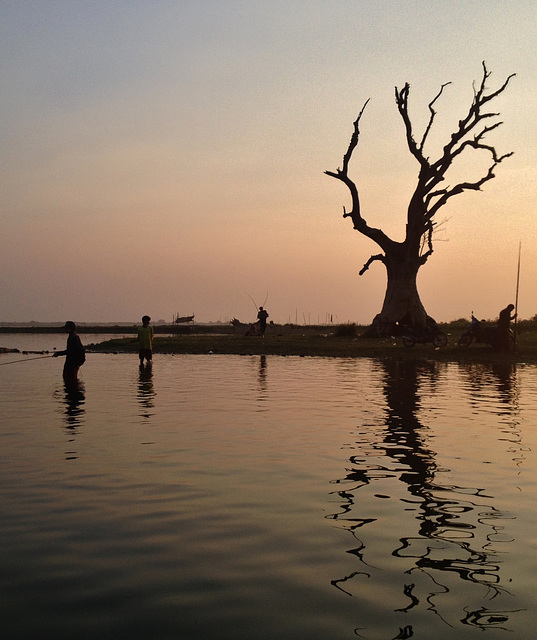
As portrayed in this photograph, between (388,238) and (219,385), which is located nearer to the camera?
(219,385)

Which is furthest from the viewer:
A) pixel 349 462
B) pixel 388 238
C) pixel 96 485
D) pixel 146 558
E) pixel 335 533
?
pixel 388 238

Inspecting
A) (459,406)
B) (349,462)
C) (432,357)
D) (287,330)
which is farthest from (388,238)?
(349,462)

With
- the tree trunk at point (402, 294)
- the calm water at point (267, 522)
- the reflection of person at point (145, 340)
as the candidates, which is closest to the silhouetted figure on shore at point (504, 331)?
the tree trunk at point (402, 294)

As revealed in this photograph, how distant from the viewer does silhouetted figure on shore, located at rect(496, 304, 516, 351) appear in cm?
3281

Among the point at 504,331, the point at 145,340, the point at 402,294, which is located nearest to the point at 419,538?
the point at 145,340

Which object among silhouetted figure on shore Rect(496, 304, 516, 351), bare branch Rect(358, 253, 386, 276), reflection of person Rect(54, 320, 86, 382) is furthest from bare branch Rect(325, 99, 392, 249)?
reflection of person Rect(54, 320, 86, 382)

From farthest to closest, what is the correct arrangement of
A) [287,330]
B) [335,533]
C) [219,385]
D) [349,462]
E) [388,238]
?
[287,330]
[388,238]
[219,385]
[349,462]
[335,533]

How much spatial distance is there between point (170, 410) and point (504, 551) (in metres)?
10.2

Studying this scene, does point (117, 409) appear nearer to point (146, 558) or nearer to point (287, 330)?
point (146, 558)

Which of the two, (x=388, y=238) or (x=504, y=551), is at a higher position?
(x=388, y=238)

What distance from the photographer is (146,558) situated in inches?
235

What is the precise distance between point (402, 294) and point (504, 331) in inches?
443

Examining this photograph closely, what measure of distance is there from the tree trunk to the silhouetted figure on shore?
9866 mm

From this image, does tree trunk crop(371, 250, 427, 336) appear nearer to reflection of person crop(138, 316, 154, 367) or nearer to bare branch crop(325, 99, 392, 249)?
bare branch crop(325, 99, 392, 249)
